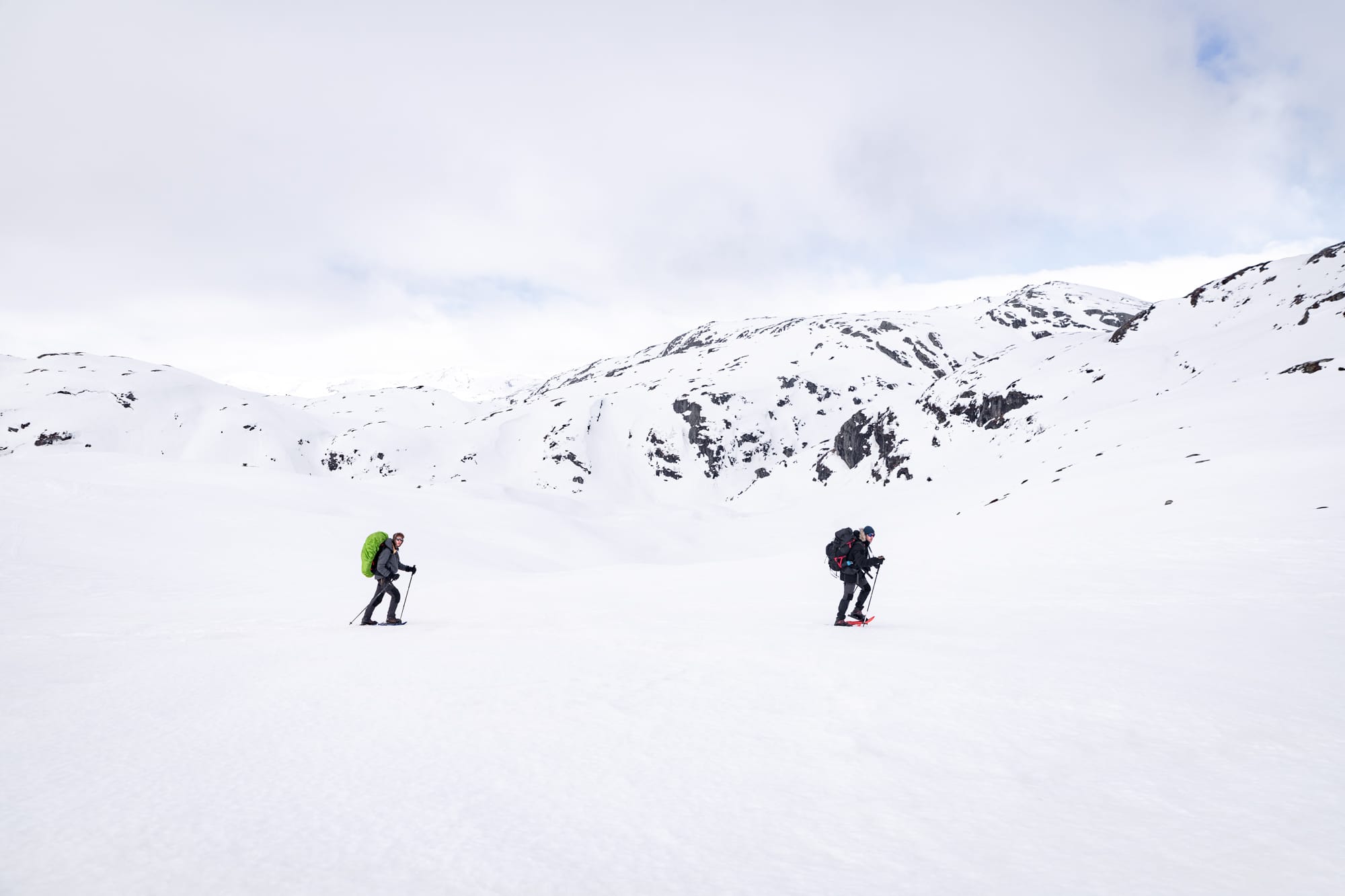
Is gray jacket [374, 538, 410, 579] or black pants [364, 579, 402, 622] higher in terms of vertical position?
gray jacket [374, 538, 410, 579]

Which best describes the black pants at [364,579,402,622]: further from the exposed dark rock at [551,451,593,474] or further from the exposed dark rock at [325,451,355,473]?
the exposed dark rock at [325,451,355,473]

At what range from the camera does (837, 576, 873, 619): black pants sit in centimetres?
1251

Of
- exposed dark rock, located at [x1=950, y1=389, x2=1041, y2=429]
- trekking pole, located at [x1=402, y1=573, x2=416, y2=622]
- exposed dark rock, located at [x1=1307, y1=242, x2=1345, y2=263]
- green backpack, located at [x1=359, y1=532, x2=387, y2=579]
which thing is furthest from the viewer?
exposed dark rock, located at [x1=950, y1=389, x2=1041, y2=429]

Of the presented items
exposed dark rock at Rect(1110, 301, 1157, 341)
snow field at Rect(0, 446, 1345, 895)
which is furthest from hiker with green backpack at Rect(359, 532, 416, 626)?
exposed dark rock at Rect(1110, 301, 1157, 341)

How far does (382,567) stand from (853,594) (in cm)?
1010

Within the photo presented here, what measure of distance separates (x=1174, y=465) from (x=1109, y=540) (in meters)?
11.0

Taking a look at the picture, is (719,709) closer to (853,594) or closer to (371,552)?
(853,594)

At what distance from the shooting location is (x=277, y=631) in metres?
13.6

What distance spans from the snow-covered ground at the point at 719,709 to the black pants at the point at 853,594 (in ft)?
3.04

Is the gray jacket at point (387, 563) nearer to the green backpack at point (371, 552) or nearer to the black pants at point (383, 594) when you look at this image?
the green backpack at point (371, 552)

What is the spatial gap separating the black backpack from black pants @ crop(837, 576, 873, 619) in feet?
1.13

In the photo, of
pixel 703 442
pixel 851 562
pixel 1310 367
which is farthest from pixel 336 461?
pixel 1310 367

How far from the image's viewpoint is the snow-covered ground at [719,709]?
3971 millimetres

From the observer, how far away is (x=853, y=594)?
12.6 m
